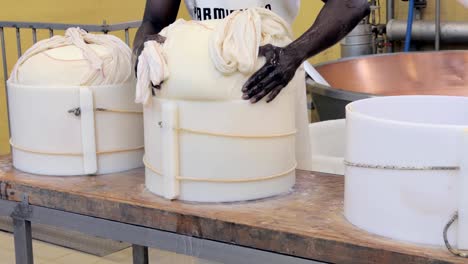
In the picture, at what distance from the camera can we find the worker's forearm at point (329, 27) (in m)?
1.27

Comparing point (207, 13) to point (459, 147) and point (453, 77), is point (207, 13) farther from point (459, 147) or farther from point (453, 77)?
point (453, 77)

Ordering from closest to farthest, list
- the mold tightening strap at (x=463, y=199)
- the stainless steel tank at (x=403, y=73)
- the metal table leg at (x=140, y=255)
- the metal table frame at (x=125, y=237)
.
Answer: the mold tightening strap at (x=463, y=199), the metal table frame at (x=125, y=237), the metal table leg at (x=140, y=255), the stainless steel tank at (x=403, y=73)

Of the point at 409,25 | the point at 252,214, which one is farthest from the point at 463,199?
the point at 409,25

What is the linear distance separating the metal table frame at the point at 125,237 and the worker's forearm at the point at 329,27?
0.39m

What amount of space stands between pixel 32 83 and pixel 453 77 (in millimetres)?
2555

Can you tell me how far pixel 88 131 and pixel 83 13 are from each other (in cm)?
310

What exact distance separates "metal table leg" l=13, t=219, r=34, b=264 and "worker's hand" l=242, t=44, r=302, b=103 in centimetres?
60

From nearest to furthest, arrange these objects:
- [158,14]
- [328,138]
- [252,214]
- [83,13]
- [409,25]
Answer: [252,214], [158,14], [328,138], [409,25], [83,13]

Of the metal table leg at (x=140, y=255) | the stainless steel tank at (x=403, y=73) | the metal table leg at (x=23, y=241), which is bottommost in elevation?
the metal table leg at (x=140, y=255)

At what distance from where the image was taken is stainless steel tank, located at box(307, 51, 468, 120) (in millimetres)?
3379

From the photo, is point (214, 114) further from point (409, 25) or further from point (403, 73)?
point (409, 25)

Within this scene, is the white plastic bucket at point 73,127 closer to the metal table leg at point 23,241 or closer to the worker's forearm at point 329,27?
the metal table leg at point 23,241

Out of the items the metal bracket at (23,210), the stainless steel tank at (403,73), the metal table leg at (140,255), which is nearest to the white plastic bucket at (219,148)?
the metal bracket at (23,210)

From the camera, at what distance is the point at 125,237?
1271 millimetres
